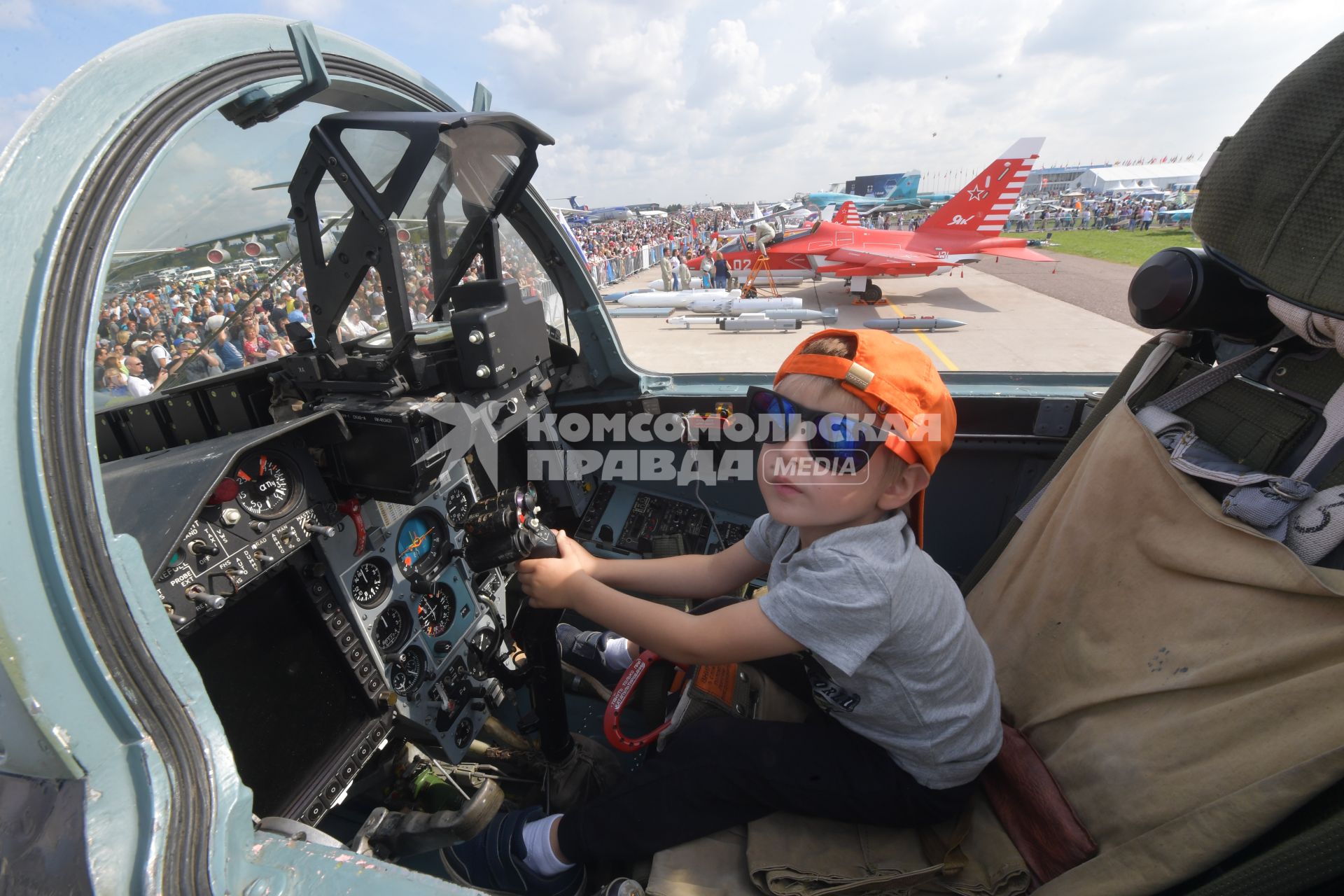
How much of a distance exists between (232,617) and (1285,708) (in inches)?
74.2

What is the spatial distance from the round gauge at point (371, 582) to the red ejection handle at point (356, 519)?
6 centimetres

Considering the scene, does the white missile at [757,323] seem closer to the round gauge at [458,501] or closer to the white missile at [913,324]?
the white missile at [913,324]

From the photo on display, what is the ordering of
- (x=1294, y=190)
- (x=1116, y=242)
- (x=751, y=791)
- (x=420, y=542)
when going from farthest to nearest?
(x=1116, y=242)
(x=420, y=542)
(x=751, y=791)
(x=1294, y=190)

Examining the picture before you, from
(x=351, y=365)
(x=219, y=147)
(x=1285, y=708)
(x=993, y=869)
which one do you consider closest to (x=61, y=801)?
(x=351, y=365)

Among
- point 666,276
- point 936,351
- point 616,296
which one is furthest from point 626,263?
point 936,351

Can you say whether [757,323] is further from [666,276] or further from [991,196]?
[991,196]

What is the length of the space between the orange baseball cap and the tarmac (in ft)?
7.96

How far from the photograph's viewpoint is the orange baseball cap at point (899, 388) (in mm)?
1004

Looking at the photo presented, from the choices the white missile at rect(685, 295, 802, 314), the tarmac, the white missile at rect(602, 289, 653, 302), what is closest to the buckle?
the tarmac

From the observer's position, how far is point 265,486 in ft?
4.18

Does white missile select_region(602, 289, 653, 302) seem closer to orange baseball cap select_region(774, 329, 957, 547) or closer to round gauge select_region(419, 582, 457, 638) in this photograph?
A: round gauge select_region(419, 582, 457, 638)

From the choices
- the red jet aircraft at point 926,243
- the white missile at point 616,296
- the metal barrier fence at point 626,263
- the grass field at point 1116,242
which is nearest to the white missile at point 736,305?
the white missile at point 616,296

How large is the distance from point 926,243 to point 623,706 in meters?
14.9

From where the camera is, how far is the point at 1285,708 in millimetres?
855
